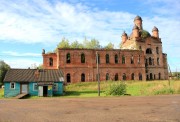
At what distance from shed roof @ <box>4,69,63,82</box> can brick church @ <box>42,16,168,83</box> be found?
8.97 m

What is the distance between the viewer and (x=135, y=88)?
4081cm

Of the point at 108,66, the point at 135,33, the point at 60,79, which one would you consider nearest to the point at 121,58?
the point at 108,66

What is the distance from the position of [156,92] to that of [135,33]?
28807mm

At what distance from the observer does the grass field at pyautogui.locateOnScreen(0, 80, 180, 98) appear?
106 ft

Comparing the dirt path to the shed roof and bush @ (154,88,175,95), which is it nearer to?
bush @ (154,88,175,95)

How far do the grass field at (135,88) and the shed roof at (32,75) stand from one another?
3.00 m

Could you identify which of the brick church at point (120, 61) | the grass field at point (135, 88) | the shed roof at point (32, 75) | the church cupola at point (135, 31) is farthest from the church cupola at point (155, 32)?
the shed roof at point (32, 75)

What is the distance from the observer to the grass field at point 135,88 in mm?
32250

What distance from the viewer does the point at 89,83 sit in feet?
161

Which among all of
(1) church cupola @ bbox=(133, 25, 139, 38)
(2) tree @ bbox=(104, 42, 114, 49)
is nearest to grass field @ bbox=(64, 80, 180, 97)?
(1) church cupola @ bbox=(133, 25, 139, 38)

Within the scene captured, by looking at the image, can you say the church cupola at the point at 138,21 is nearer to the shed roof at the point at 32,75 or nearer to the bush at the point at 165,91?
the shed roof at the point at 32,75

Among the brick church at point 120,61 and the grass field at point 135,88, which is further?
the brick church at point 120,61

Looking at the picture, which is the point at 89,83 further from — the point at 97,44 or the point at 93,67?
the point at 97,44

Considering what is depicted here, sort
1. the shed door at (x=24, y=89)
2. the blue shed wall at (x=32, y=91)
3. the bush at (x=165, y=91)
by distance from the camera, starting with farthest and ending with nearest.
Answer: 1. the shed door at (x=24, y=89)
2. the blue shed wall at (x=32, y=91)
3. the bush at (x=165, y=91)
